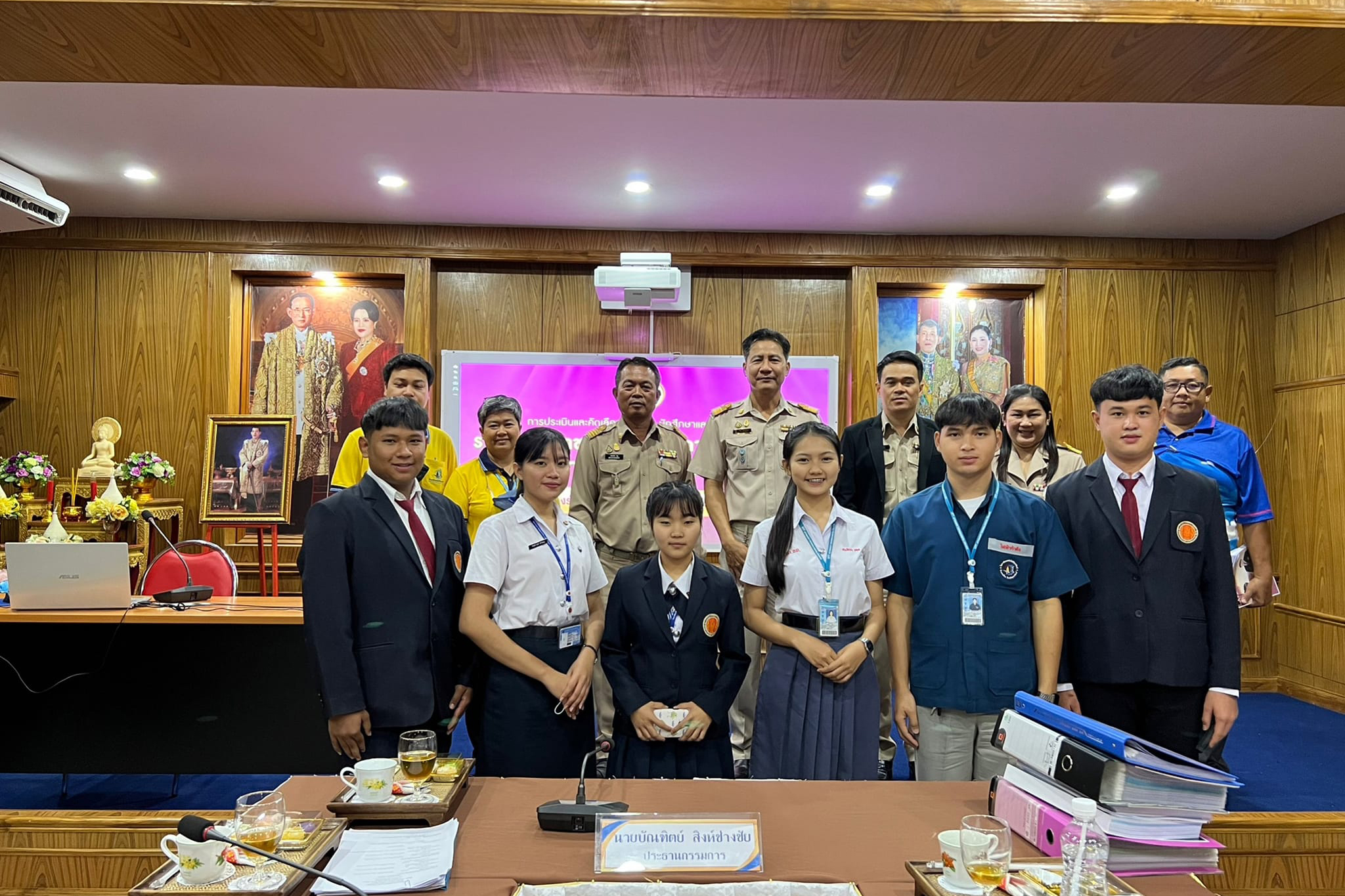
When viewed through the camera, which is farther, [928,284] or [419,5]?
[928,284]

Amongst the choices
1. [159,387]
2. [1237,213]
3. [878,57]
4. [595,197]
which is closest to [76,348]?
[159,387]

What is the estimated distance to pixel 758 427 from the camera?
3660 millimetres

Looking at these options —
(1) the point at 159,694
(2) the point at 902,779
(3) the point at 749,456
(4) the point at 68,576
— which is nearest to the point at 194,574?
(4) the point at 68,576

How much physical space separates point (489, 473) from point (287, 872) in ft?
8.08

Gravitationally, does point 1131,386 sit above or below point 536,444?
above

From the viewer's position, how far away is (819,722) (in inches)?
97.7

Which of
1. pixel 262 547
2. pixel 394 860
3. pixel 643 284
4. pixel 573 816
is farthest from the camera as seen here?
pixel 643 284

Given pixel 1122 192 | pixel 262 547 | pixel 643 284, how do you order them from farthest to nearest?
pixel 643 284 → pixel 262 547 → pixel 1122 192

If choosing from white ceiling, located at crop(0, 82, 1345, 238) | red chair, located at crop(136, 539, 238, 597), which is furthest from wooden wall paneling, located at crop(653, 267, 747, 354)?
red chair, located at crop(136, 539, 238, 597)

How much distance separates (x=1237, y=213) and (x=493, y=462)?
5371 millimetres

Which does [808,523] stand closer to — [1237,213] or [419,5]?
[419,5]

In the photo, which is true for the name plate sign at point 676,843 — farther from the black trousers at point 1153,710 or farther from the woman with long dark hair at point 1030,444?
the woman with long dark hair at point 1030,444

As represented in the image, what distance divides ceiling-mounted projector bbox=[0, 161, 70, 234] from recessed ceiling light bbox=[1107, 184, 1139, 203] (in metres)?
6.61

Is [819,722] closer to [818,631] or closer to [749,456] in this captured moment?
[818,631]
